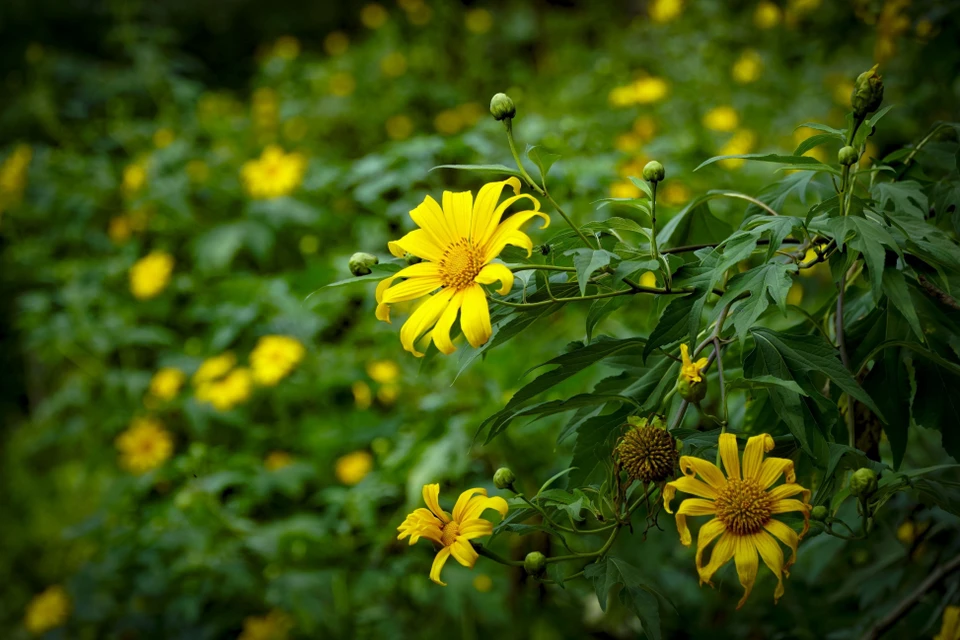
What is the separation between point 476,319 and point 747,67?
245 centimetres

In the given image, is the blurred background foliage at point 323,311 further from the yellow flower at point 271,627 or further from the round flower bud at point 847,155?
the round flower bud at point 847,155

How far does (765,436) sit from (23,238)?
11.1 feet

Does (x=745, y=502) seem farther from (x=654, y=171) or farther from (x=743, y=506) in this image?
(x=654, y=171)

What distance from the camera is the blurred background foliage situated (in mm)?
1636

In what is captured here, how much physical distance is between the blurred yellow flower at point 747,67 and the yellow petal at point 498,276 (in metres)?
2.40

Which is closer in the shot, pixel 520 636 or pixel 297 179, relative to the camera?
pixel 520 636

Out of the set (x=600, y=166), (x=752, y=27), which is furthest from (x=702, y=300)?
(x=752, y=27)

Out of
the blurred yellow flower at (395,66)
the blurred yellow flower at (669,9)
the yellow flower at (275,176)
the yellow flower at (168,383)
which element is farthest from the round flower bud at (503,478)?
the blurred yellow flower at (395,66)

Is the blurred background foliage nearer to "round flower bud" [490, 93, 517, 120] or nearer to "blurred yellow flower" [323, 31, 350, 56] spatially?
"blurred yellow flower" [323, 31, 350, 56]

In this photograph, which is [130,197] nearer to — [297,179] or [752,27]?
[297,179]

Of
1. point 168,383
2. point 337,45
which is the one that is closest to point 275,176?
point 168,383

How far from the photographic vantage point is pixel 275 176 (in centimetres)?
266

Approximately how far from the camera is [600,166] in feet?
5.47

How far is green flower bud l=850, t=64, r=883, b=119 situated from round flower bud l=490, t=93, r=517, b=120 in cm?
29
